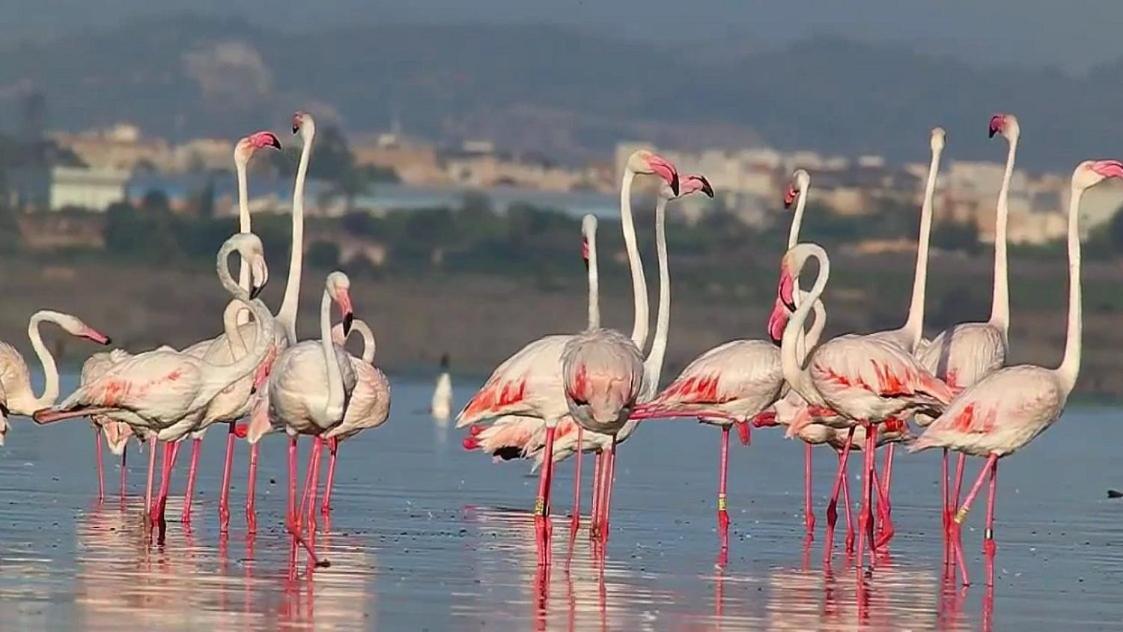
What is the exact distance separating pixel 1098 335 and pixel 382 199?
1329cm

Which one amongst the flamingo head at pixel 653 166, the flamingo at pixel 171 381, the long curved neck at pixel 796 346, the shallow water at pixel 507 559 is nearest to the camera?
the shallow water at pixel 507 559

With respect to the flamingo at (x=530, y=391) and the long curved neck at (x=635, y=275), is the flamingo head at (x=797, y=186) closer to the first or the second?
the long curved neck at (x=635, y=275)

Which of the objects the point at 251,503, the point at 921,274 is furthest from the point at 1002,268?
the point at 251,503

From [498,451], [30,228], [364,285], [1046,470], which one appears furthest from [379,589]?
[30,228]

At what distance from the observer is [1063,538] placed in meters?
17.2

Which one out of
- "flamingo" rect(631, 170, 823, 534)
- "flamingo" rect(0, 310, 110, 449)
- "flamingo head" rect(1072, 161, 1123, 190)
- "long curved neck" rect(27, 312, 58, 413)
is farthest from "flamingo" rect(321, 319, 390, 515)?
"flamingo head" rect(1072, 161, 1123, 190)

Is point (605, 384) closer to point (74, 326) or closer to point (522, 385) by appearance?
point (522, 385)

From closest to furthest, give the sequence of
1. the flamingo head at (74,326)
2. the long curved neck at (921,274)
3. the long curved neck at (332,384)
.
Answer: the long curved neck at (332,384)
the long curved neck at (921,274)
the flamingo head at (74,326)

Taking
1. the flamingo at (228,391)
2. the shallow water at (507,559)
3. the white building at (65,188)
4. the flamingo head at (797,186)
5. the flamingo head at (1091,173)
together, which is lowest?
the shallow water at (507,559)

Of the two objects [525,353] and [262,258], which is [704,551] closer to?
[525,353]

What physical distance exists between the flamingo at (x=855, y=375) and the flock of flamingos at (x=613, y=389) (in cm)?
1

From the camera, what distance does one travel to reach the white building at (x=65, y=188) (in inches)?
1902

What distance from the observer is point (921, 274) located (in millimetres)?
18719

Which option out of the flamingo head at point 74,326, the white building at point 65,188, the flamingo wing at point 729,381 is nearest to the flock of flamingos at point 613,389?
the flamingo wing at point 729,381
